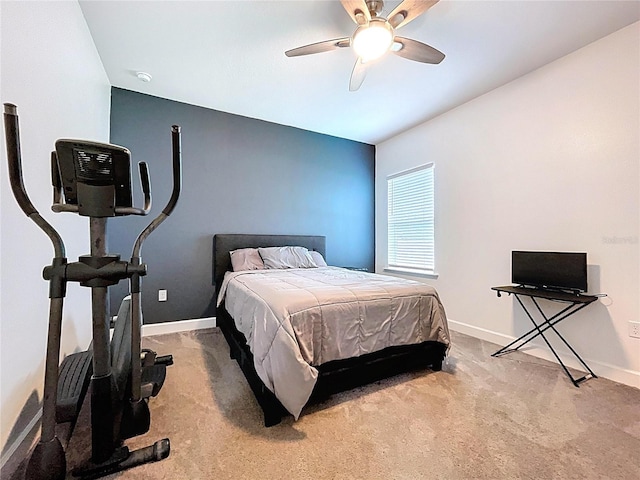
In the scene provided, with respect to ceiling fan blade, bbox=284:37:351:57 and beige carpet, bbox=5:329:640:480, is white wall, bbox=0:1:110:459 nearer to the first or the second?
beige carpet, bbox=5:329:640:480

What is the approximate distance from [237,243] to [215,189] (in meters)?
0.71

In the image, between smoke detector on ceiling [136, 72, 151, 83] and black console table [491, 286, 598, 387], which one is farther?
smoke detector on ceiling [136, 72, 151, 83]

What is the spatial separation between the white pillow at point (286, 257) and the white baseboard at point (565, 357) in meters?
1.93

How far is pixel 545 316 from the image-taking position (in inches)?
101

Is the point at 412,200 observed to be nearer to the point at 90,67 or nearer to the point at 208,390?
the point at 208,390

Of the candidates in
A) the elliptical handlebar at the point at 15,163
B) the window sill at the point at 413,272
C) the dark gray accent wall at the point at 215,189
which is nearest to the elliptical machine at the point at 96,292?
the elliptical handlebar at the point at 15,163

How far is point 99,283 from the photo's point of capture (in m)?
1.18

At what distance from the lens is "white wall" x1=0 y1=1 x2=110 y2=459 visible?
50.4 inches

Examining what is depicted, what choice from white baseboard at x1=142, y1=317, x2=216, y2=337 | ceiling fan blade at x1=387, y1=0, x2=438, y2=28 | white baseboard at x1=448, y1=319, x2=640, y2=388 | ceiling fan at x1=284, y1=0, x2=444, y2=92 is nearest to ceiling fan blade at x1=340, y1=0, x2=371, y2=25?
ceiling fan at x1=284, y1=0, x2=444, y2=92

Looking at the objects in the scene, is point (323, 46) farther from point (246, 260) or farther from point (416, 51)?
point (246, 260)

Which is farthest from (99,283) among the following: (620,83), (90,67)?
(620,83)

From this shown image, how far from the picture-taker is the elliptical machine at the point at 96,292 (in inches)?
41.9

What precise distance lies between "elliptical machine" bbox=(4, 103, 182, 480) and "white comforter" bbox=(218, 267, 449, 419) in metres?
0.63

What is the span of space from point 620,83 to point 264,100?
310cm
